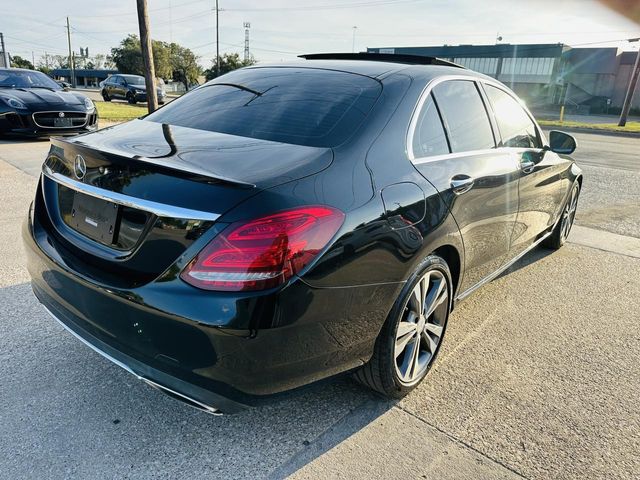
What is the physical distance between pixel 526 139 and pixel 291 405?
8.54 ft

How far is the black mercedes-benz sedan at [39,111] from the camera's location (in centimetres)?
938

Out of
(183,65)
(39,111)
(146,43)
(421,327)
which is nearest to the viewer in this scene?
(421,327)

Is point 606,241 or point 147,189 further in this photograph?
point 606,241

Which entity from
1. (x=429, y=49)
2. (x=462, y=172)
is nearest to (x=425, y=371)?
(x=462, y=172)

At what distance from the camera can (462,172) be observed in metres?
2.68

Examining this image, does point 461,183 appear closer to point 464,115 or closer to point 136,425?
point 464,115

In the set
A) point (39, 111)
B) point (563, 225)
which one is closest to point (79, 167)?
point (563, 225)

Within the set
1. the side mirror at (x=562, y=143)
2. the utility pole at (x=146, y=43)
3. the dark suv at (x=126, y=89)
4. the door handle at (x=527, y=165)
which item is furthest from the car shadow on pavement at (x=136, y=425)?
the dark suv at (x=126, y=89)

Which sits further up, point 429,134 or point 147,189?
point 429,134

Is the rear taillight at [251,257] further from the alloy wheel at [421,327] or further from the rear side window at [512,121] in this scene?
the rear side window at [512,121]

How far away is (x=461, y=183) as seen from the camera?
262 centimetres

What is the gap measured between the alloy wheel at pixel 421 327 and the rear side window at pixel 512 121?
1.28 m

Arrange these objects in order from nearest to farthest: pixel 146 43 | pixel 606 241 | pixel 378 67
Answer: pixel 378 67 → pixel 606 241 → pixel 146 43

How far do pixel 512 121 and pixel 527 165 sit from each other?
332 millimetres
